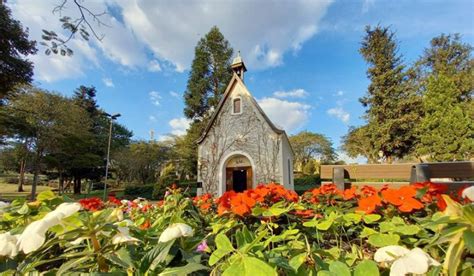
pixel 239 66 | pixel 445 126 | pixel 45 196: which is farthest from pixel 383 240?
pixel 445 126

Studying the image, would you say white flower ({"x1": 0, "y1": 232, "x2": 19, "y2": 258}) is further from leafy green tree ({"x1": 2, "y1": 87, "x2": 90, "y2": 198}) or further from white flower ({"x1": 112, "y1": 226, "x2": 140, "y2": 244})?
leafy green tree ({"x1": 2, "y1": 87, "x2": 90, "y2": 198})

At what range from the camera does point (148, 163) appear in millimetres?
25891

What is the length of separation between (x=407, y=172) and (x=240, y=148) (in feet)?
31.2

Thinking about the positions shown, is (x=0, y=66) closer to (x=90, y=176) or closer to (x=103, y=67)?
(x=103, y=67)

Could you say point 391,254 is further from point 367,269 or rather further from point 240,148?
point 240,148

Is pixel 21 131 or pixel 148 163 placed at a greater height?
pixel 21 131

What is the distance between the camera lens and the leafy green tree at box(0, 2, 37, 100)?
35.5 feet

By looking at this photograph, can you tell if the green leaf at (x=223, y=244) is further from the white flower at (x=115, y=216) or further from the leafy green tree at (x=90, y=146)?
the leafy green tree at (x=90, y=146)

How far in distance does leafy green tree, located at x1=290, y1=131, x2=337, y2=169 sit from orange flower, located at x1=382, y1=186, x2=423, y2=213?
117ft

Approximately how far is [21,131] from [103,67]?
1618 cm

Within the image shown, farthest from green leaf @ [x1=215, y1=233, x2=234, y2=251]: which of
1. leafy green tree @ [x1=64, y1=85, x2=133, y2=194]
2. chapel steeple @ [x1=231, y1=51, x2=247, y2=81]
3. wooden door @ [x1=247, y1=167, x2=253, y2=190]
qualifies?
leafy green tree @ [x1=64, y1=85, x2=133, y2=194]

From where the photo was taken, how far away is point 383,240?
0.72 metres

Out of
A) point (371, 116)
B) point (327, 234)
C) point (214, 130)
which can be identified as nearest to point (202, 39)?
point (214, 130)

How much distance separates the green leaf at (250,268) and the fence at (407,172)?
1984mm
